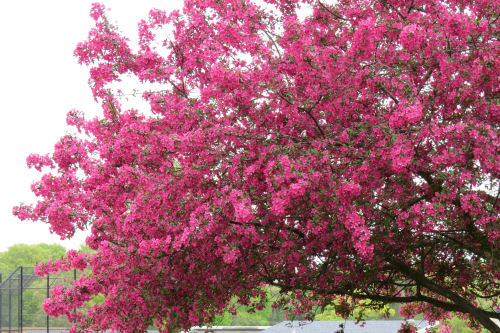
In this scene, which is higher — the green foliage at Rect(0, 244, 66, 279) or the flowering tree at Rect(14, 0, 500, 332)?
the green foliage at Rect(0, 244, 66, 279)

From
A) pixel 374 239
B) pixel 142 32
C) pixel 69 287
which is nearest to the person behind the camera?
pixel 374 239

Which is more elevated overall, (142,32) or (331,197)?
(142,32)

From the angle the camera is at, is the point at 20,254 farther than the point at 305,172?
Yes

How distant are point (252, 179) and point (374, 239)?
199 centimetres

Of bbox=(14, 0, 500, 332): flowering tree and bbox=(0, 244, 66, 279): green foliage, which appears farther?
bbox=(0, 244, 66, 279): green foliage

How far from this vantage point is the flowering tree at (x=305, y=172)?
7.02 meters

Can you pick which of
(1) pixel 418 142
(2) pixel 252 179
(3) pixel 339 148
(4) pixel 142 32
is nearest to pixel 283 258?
(2) pixel 252 179

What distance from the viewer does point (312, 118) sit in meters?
7.89

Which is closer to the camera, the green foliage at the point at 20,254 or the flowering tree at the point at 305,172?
the flowering tree at the point at 305,172

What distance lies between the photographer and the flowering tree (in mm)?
7016

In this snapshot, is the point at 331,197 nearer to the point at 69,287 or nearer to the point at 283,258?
the point at 283,258

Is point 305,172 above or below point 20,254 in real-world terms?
below

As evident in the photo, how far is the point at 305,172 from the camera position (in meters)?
6.86

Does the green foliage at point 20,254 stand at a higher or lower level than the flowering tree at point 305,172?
higher
